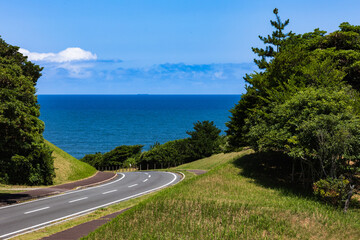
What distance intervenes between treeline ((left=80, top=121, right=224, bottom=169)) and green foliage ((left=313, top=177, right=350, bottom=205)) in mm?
48659

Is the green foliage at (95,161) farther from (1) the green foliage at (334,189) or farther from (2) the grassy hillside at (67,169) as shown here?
(1) the green foliage at (334,189)

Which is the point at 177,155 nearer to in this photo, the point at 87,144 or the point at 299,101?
the point at 299,101

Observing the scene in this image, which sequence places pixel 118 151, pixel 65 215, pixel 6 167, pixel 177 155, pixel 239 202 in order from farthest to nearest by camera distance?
pixel 118 151
pixel 177 155
pixel 6 167
pixel 65 215
pixel 239 202

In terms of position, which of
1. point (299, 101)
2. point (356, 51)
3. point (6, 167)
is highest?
point (356, 51)

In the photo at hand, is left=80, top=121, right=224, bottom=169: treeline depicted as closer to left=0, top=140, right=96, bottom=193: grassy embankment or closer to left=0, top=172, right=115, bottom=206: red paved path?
left=0, top=140, right=96, bottom=193: grassy embankment

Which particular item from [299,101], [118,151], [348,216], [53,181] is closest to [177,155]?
[118,151]

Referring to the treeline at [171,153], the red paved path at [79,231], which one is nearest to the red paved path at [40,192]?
the red paved path at [79,231]

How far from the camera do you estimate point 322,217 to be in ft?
53.6

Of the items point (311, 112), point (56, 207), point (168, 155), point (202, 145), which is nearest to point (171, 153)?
point (168, 155)

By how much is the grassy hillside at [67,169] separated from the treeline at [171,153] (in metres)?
29.2

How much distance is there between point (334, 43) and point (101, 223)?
119 ft

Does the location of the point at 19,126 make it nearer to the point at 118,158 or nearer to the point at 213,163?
→ the point at 213,163

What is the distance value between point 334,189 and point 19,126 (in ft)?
66.5

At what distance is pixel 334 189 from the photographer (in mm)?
18516
